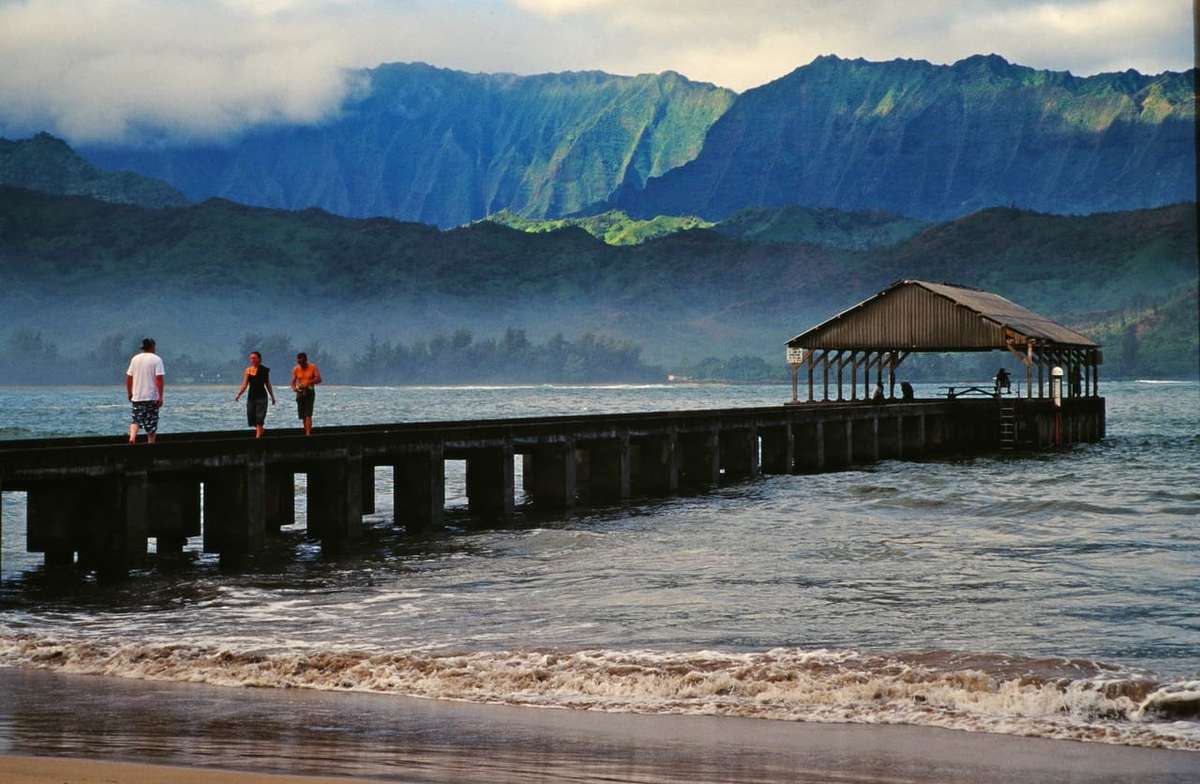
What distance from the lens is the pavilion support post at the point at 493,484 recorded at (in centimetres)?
3159

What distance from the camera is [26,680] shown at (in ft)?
44.4

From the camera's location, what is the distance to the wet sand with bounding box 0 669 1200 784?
9.48 meters

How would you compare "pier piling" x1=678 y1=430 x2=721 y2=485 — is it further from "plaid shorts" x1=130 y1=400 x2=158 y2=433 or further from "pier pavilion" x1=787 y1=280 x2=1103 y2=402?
"plaid shorts" x1=130 y1=400 x2=158 y2=433

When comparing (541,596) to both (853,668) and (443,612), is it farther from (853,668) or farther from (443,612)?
(853,668)

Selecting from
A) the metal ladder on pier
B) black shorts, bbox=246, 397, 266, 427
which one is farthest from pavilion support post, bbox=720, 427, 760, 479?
black shorts, bbox=246, 397, 266, 427

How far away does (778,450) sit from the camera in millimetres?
49594

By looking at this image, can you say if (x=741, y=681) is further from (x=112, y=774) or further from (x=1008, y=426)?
(x=1008, y=426)

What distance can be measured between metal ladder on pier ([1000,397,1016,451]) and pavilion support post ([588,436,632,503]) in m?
29.2

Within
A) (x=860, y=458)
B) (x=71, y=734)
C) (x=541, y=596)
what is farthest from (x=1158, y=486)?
(x=71, y=734)

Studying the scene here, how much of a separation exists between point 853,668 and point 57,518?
535 inches

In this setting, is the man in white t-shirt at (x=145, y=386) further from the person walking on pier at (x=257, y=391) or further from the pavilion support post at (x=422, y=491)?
the pavilion support post at (x=422, y=491)

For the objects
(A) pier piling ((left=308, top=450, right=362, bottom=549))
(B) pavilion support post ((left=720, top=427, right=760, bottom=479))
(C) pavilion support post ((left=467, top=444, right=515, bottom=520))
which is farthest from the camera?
(B) pavilion support post ((left=720, top=427, right=760, bottom=479))

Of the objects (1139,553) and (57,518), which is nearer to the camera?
(57,518)

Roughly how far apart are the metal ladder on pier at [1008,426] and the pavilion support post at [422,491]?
127ft
